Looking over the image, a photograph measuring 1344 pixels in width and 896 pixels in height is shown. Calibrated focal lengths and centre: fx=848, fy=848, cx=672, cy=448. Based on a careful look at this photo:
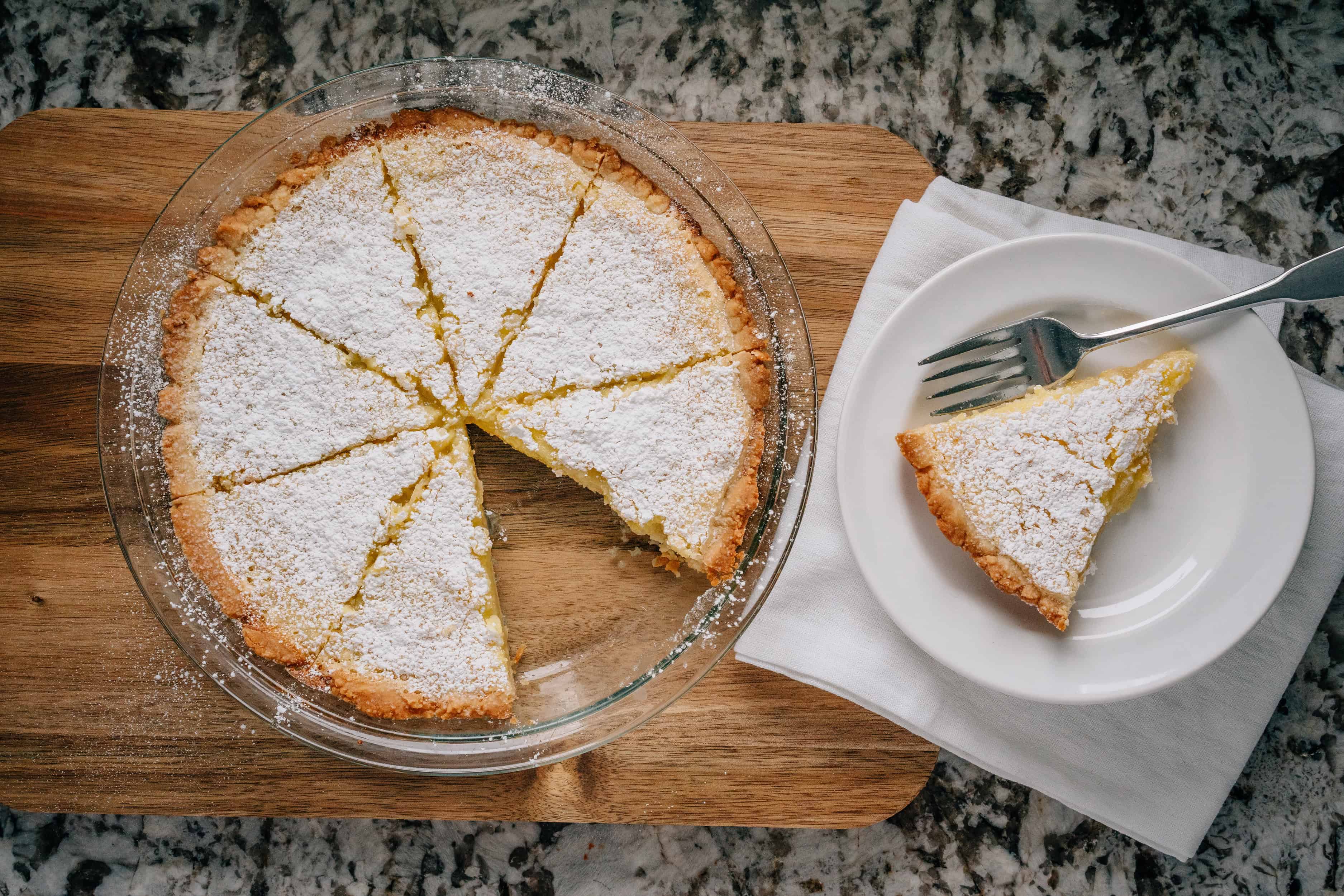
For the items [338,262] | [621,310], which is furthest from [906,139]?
[338,262]

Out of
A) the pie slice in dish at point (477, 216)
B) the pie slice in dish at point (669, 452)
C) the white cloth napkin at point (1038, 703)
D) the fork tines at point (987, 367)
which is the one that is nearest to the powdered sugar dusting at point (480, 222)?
the pie slice in dish at point (477, 216)

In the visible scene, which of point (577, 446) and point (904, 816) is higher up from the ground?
point (577, 446)

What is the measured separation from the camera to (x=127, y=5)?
101 inches

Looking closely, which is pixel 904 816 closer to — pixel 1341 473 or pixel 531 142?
pixel 1341 473

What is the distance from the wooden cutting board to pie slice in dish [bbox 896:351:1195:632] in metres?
0.43

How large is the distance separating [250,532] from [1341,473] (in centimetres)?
302

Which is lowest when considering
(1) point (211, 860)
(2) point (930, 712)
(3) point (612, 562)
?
(1) point (211, 860)

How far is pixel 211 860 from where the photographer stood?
254cm

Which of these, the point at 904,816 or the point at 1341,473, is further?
the point at 904,816

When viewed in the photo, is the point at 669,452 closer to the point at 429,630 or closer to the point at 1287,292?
the point at 429,630

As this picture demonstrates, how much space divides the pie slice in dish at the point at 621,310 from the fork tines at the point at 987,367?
1.74 feet

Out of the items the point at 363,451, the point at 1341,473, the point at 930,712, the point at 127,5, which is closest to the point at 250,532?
the point at 363,451

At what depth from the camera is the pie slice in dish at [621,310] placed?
2369mm

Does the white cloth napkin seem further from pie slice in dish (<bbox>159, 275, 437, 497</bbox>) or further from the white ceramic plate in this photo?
pie slice in dish (<bbox>159, 275, 437, 497</bbox>)
